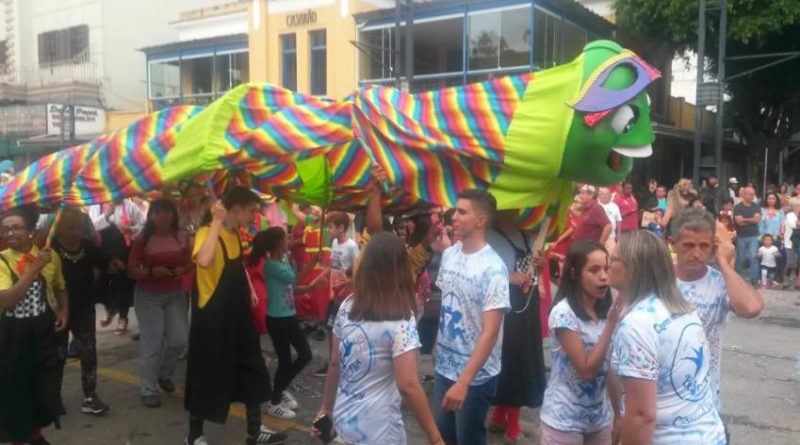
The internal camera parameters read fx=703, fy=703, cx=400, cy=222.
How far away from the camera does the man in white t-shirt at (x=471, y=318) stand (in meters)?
3.47

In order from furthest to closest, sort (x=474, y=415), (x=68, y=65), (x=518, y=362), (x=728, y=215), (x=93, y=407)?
(x=68, y=65) < (x=728, y=215) < (x=93, y=407) < (x=518, y=362) < (x=474, y=415)

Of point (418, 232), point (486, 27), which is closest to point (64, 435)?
point (418, 232)

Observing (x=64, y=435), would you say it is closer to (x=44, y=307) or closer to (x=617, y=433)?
(x=44, y=307)

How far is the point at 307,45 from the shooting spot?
86.3 feet

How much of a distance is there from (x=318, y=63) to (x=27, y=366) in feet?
75.4

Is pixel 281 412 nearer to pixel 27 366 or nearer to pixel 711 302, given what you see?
pixel 27 366

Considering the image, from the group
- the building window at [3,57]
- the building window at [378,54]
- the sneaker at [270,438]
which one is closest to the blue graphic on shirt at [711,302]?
the sneaker at [270,438]

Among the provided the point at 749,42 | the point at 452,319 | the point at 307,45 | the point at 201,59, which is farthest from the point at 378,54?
the point at 452,319

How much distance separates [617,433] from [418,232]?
3.12 m

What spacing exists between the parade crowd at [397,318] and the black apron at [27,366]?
0.01 metres

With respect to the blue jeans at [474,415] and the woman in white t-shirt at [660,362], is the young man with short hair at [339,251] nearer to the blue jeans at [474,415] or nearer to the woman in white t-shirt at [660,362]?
the blue jeans at [474,415]

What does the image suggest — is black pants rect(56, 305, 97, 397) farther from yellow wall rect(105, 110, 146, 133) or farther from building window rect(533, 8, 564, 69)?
yellow wall rect(105, 110, 146, 133)

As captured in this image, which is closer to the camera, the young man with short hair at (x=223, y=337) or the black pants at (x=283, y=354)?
the young man with short hair at (x=223, y=337)

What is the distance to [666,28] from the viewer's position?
22.9 metres
